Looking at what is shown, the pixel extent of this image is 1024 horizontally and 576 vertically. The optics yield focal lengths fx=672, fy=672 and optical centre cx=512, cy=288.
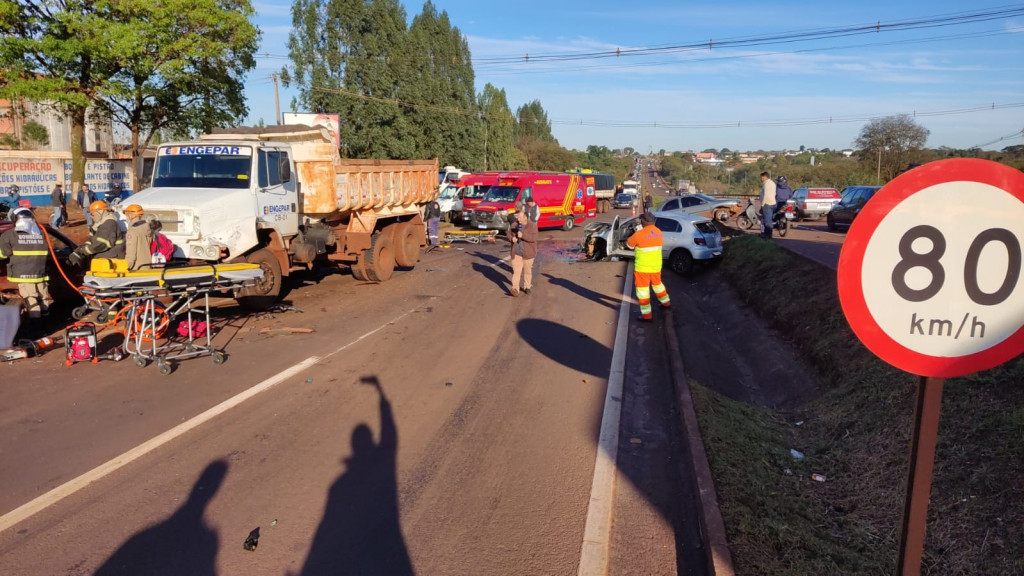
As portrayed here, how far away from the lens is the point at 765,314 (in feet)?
36.9

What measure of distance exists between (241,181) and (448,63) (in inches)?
1771

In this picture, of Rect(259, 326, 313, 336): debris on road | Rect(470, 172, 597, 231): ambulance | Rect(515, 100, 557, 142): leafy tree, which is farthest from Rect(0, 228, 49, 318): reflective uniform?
Rect(515, 100, 557, 142): leafy tree

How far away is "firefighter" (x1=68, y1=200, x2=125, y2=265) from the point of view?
10195mm

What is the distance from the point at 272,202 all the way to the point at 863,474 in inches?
409

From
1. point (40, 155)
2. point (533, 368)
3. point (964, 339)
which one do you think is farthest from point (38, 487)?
point (40, 155)

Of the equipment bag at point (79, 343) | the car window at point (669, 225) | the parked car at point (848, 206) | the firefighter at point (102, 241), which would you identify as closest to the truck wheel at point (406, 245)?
the car window at point (669, 225)

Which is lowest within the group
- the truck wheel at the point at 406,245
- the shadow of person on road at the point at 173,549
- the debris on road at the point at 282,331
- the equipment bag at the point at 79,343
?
the debris on road at the point at 282,331

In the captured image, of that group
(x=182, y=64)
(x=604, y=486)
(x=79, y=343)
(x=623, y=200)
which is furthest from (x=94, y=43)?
(x=623, y=200)

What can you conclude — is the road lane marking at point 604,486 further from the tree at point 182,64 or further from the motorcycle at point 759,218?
the tree at point 182,64

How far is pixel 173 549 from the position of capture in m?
4.27

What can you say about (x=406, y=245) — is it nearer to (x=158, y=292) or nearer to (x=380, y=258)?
(x=380, y=258)

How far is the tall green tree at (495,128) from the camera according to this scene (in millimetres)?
66250

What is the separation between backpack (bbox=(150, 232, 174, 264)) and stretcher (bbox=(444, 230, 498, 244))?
15918 mm

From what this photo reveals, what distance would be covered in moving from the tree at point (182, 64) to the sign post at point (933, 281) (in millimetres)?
22924
